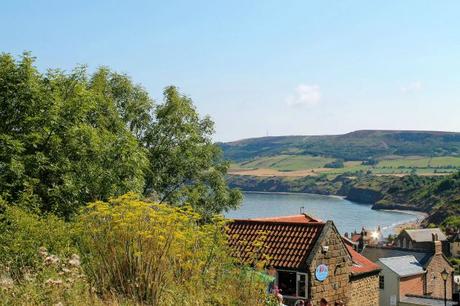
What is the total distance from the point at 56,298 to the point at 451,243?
94.2m

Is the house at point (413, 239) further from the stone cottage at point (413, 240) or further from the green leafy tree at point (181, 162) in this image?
the green leafy tree at point (181, 162)

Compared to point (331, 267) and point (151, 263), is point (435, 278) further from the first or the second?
point (151, 263)

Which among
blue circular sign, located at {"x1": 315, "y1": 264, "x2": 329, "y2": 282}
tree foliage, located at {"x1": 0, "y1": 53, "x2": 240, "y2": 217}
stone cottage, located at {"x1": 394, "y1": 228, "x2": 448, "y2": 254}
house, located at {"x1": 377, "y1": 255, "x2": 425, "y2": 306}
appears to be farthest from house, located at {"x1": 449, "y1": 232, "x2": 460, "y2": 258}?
blue circular sign, located at {"x1": 315, "y1": 264, "x2": 329, "y2": 282}

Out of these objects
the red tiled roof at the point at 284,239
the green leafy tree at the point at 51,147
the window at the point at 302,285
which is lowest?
the window at the point at 302,285

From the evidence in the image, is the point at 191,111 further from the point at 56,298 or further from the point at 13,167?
the point at 56,298

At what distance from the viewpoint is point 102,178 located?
69.8 feet

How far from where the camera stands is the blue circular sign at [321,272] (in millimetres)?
22562

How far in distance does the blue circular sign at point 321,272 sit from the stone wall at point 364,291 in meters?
3.78

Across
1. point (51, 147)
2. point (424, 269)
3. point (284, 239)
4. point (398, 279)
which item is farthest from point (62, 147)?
point (424, 269)

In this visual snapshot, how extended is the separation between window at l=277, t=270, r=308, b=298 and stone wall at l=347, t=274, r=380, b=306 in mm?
4625

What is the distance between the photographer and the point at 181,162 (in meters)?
32.1

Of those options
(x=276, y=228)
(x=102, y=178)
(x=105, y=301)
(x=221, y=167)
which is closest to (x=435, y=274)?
(x=221, y=167)

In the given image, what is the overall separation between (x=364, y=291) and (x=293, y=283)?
7181mm

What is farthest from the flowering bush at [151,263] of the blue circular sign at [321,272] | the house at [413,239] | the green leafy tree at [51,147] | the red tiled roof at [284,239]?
the house at [413,239]
